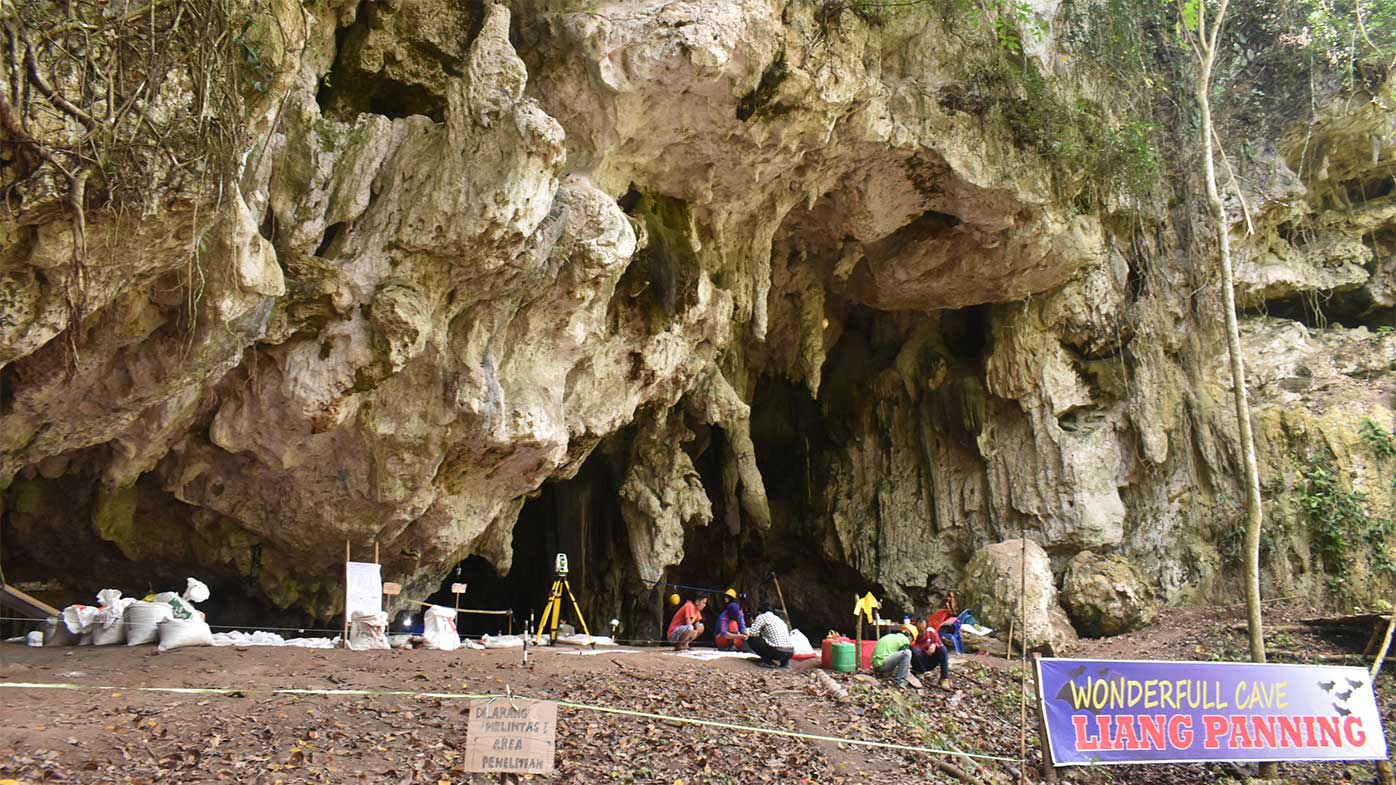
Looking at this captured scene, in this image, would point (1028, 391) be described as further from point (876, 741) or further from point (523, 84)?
point (523, 84)

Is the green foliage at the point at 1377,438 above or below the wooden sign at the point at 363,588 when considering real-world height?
above

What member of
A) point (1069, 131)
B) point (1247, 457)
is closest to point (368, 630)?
point (1247, 457)

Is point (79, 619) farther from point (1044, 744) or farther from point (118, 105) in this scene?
point (1044, 744)

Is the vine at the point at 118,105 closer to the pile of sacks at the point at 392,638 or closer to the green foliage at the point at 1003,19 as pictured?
the pile of sacks at the point at 392,638

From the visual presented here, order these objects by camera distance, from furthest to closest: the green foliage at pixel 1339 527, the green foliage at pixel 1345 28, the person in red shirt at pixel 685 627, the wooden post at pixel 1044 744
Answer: the green foliage at pixel 1345 28 < the green foliage at pixel 1339 527 < the person in red shirt at pixel 685 627 < the wooden post at pixel 1044 744

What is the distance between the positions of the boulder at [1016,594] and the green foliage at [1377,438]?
500cm

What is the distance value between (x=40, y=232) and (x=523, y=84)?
14.2 feet

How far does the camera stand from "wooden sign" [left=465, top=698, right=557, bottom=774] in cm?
505

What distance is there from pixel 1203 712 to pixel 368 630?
7.20m

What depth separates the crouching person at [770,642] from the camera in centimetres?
956

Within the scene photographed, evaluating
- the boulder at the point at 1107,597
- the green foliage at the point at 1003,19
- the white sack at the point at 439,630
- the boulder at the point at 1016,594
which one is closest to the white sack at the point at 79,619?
the white sack at the point at 439,630

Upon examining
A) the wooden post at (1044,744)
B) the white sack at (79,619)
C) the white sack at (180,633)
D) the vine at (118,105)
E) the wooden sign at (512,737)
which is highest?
the vine at (118,105)

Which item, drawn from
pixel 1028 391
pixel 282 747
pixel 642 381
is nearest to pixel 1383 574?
pixel 1028 391

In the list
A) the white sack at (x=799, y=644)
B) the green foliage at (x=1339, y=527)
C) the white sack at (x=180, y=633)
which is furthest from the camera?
the green foliage at (x=1339, y=527)
